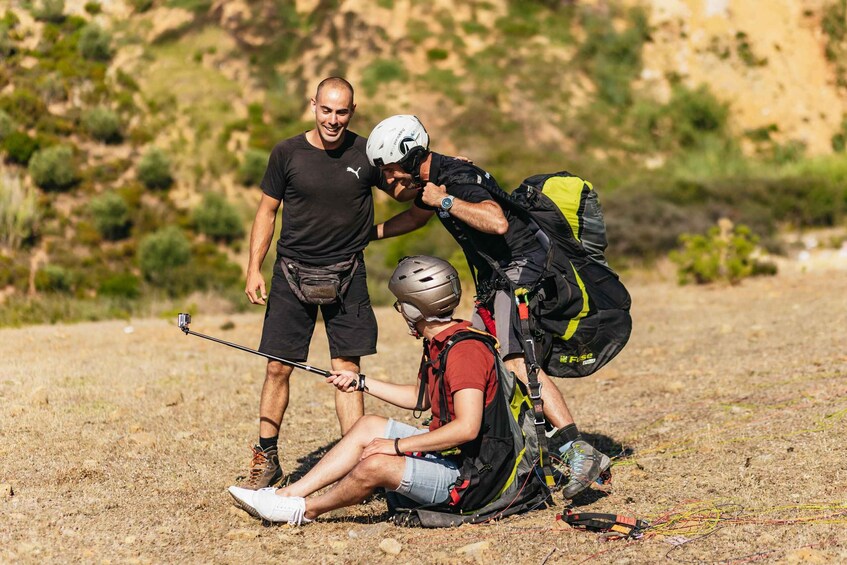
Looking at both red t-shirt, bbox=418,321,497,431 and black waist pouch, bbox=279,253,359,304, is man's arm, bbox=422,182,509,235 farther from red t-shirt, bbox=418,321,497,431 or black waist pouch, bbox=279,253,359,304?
black waist pouch, bbox=279,253,359,304

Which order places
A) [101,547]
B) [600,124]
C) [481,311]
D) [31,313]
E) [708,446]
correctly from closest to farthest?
1. [101,547]
2. [481,311]
3. [708,446]
4. [31,313]
5. [600,124]

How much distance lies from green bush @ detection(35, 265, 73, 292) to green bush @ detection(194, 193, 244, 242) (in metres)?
4.16

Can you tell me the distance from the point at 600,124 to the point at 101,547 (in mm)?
30029

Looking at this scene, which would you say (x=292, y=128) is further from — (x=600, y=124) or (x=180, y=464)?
(x=180, y=464)

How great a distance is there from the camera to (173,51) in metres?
35.9

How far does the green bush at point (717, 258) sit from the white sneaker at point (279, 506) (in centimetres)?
1232

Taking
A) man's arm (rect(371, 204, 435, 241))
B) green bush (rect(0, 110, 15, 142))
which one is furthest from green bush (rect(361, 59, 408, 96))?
man's arm (rect(371, 204, 435, 241))

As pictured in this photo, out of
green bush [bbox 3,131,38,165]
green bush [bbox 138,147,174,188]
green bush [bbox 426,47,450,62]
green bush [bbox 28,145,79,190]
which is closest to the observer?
green bush [bbox 28,145,79,190]

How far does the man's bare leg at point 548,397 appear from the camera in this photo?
5.71m

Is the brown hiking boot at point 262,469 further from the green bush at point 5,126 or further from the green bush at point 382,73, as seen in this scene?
the green bush at point 382,73

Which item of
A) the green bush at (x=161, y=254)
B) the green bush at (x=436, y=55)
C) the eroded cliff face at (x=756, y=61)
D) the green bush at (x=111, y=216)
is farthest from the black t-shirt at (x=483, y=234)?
the eroded cliff face at (x=756, y=61)

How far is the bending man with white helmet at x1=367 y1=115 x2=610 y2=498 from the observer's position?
5.46m

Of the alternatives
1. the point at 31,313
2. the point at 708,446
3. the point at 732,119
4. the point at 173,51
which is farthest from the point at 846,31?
the point at 708,446

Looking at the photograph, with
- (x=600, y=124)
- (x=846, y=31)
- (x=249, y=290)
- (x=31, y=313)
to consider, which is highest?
(x=846, y=31)
